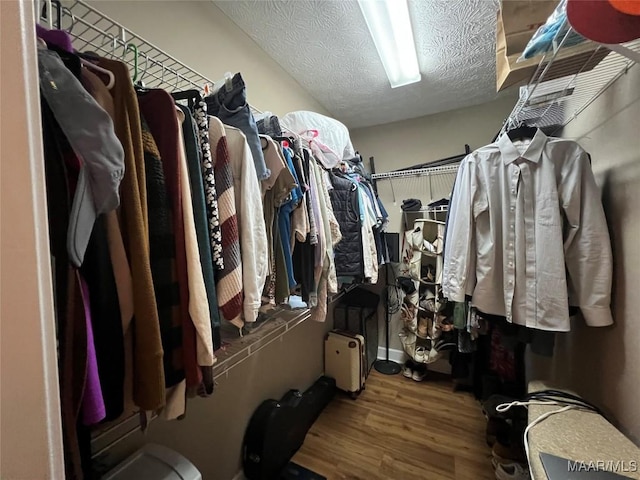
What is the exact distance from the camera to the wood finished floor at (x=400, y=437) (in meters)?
1.44

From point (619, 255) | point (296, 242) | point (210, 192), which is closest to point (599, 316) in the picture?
point (619, 255)

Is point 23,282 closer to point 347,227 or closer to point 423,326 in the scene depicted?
point 347,227

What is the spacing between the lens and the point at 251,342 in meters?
0.88

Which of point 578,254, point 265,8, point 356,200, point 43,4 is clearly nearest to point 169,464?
point 43,4

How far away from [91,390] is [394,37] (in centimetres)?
186

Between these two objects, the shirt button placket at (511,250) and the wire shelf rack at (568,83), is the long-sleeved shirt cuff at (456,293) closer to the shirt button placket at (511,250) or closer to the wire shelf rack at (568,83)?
the shirt button placket at (511,250)

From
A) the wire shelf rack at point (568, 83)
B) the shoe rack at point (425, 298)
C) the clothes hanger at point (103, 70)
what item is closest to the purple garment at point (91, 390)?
the clothes hanger at point (103, 70)

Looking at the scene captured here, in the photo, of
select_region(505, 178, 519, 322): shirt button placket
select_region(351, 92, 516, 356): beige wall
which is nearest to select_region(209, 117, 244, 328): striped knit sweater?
select_region(505, 178, 519, 322): shirt button placket

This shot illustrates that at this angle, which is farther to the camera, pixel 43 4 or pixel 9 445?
pixel 43 4

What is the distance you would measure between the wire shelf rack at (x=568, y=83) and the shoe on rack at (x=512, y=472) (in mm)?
1690

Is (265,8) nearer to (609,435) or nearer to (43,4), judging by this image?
(43,4)

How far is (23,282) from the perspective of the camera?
0.84ft

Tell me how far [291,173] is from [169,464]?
3.22 ft

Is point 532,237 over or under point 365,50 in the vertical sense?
under
